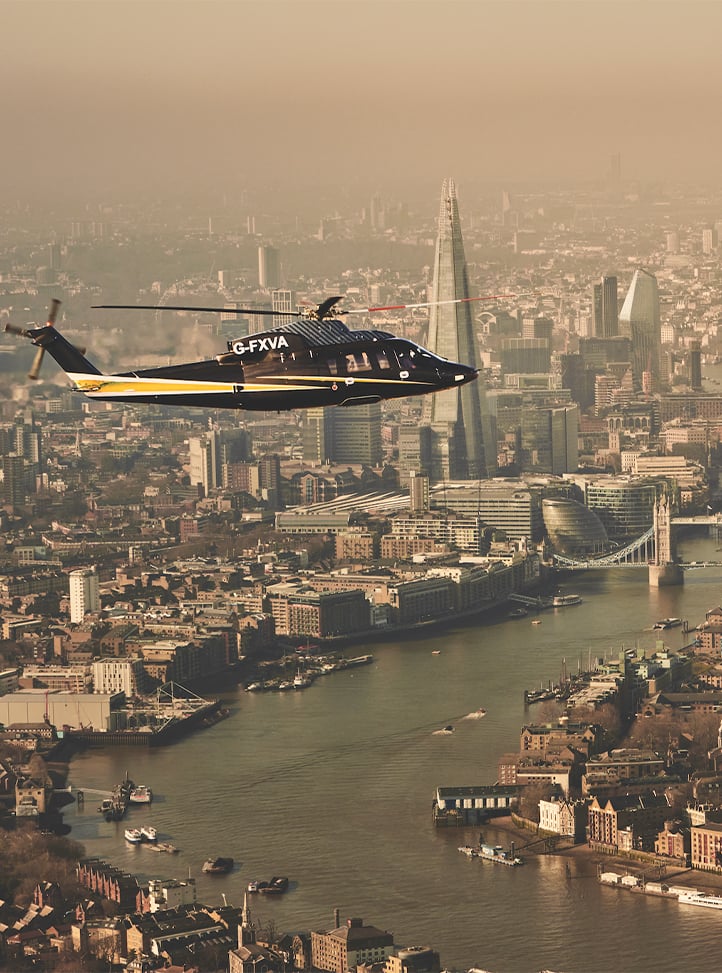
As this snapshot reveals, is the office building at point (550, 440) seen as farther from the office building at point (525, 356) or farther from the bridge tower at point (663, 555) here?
the bridge tower at point (663, 555)

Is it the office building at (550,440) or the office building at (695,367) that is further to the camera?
the office building at (695,367)

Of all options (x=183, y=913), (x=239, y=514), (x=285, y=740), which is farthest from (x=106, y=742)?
(x=239, y=514)

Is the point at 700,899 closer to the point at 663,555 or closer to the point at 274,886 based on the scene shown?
the point at 274,886

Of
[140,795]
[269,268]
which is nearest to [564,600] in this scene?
[140,795]

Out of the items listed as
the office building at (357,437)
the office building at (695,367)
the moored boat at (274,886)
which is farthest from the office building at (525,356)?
the moored boat at (274,886)

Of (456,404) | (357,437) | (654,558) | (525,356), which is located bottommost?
(654,558)

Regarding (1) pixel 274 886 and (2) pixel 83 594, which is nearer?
(1) pixel 274 886
